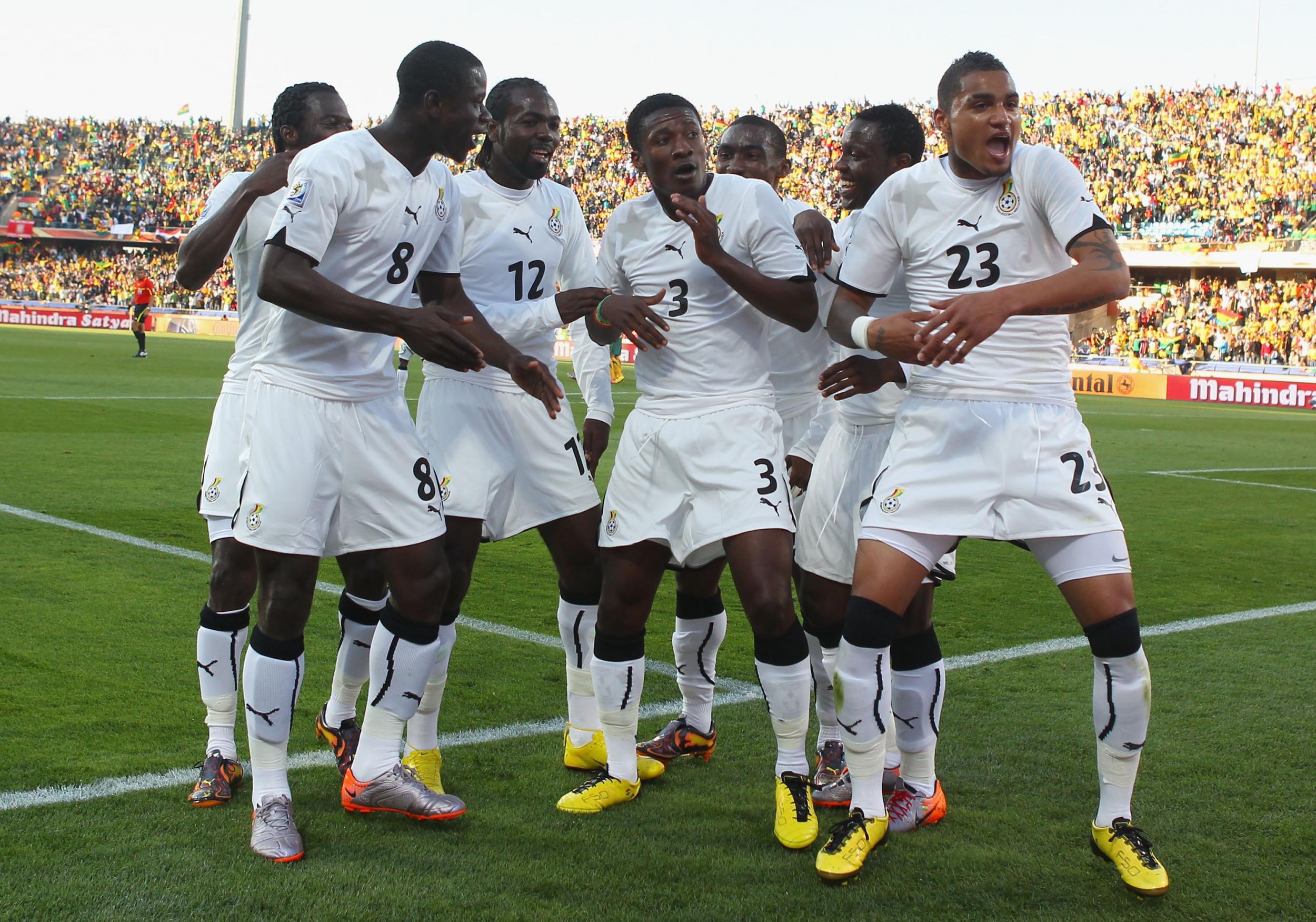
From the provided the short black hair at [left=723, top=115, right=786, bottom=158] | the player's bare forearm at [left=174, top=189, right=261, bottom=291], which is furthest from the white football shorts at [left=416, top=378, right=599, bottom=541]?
the short black hair at [left=723, top=115, right=786, bottom=158]

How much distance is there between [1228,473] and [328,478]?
42.5ft

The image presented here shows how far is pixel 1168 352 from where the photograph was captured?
3594cm

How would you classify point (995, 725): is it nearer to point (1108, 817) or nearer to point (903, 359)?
point (1108, 817)

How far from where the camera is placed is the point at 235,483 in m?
4.34

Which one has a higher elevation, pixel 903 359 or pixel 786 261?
pixel 786 261

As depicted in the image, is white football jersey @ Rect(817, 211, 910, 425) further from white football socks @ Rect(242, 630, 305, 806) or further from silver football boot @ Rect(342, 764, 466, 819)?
white football socks @ Rect(242, 630, 305, 806)

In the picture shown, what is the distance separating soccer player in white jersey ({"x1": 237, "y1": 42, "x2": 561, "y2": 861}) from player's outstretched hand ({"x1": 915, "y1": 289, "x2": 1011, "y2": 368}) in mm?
1293

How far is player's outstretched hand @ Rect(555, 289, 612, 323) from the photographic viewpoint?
4305mm

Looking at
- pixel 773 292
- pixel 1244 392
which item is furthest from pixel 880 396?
pixel 1244 392

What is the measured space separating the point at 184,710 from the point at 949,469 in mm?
2951

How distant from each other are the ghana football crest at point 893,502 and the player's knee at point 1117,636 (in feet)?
2.00

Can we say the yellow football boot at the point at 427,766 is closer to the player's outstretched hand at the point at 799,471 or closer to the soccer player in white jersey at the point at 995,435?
the soccer player in white jersey at the point at 995,435

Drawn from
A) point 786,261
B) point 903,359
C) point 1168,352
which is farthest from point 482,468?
point 1168,352

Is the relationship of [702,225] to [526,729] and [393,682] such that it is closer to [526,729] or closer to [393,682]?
[393,682]
